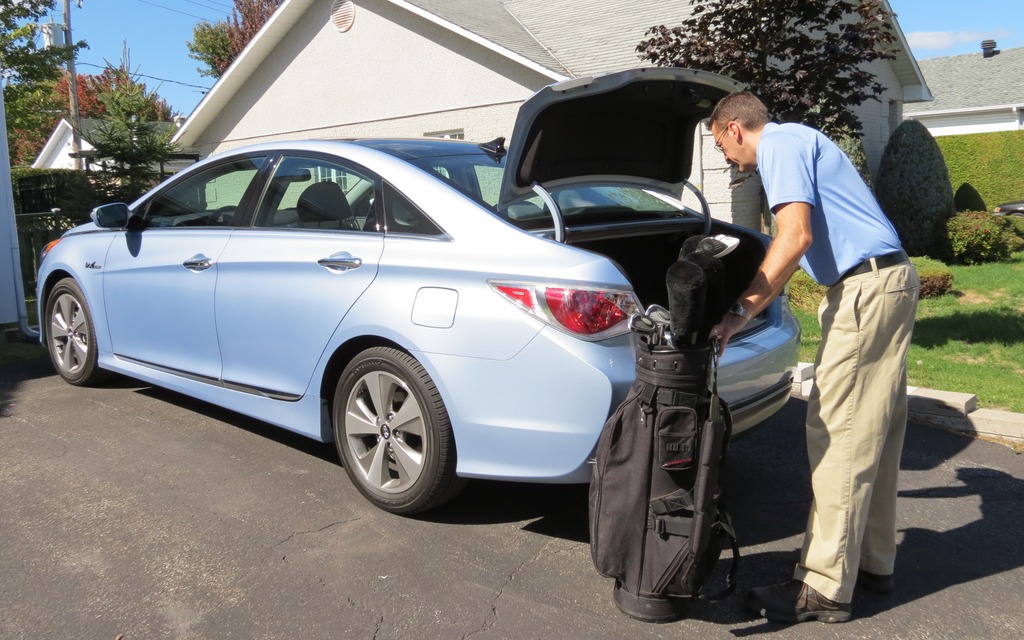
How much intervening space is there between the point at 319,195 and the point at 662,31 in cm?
455

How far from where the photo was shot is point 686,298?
283 centimetres

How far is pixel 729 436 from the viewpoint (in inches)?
123

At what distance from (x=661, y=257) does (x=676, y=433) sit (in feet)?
5.86

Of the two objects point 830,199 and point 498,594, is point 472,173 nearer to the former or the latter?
point 830,199

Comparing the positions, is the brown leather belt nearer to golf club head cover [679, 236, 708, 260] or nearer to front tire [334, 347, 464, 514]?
golf club head cover [679, 236, 708, 260]

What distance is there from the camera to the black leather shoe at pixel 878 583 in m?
3.25

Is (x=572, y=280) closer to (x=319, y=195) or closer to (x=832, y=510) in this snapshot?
(x=832, y=510)

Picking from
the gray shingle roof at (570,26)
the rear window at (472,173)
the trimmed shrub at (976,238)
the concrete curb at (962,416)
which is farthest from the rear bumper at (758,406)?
the trimmed shrub at (976,238)

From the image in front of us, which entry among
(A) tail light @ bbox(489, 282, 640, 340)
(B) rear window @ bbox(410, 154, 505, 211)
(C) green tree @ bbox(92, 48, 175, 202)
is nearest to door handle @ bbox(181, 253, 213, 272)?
(B) rear window @ bbox(410, 154, 505, 211)

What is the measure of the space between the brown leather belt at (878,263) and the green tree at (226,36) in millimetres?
34421

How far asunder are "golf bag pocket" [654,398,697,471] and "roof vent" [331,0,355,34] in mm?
14564

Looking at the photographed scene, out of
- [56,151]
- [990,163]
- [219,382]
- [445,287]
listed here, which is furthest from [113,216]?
[56,151]

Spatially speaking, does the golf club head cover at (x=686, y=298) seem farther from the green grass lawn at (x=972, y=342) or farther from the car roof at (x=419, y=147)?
the green grass lawn at (x=972, y=342)

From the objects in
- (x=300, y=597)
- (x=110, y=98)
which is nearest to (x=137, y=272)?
(x=300, y=597)
